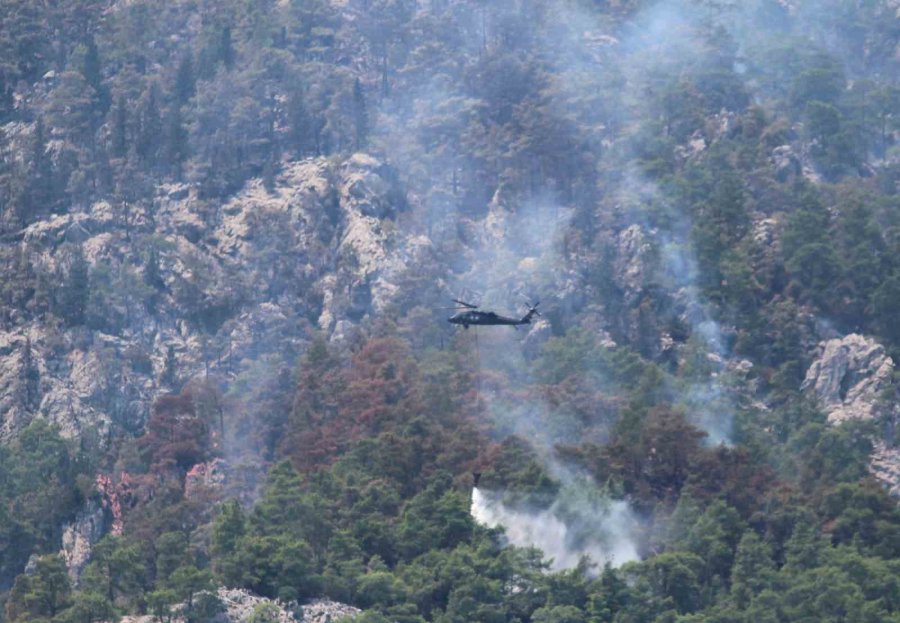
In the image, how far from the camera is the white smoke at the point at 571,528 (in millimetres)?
101312

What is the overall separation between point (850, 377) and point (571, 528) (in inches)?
644

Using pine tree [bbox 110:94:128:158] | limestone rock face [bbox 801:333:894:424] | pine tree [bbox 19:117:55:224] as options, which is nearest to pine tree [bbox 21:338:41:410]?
pine tree [bbox 19:117:55:224]

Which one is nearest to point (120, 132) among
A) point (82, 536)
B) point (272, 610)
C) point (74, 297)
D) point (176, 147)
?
point (176, 147)

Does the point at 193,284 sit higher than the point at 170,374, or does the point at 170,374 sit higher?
the point at 193,284

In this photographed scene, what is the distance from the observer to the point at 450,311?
387ft

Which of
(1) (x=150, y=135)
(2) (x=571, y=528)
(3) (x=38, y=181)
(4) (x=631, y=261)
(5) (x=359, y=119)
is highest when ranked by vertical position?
(2) (x=571, y=528)

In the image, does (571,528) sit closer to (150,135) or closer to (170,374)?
(170,374)

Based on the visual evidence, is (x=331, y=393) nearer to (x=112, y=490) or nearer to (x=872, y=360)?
(x=112, y=490)

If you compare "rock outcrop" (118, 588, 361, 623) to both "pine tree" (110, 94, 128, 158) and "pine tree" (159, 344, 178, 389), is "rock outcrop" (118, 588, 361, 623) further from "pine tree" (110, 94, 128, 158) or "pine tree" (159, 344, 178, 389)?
"pine tree" (110, 94, 128, 158)

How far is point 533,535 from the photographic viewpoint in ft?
335

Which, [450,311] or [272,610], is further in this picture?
[450,311]

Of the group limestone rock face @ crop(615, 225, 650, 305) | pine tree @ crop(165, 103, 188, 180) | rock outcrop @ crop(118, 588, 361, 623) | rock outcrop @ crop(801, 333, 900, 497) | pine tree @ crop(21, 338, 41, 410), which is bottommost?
pine tree @ crop(21, 338, 41, 410)

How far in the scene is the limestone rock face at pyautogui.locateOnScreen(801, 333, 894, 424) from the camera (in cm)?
11050

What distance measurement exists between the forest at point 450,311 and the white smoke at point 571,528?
0.47 ft
